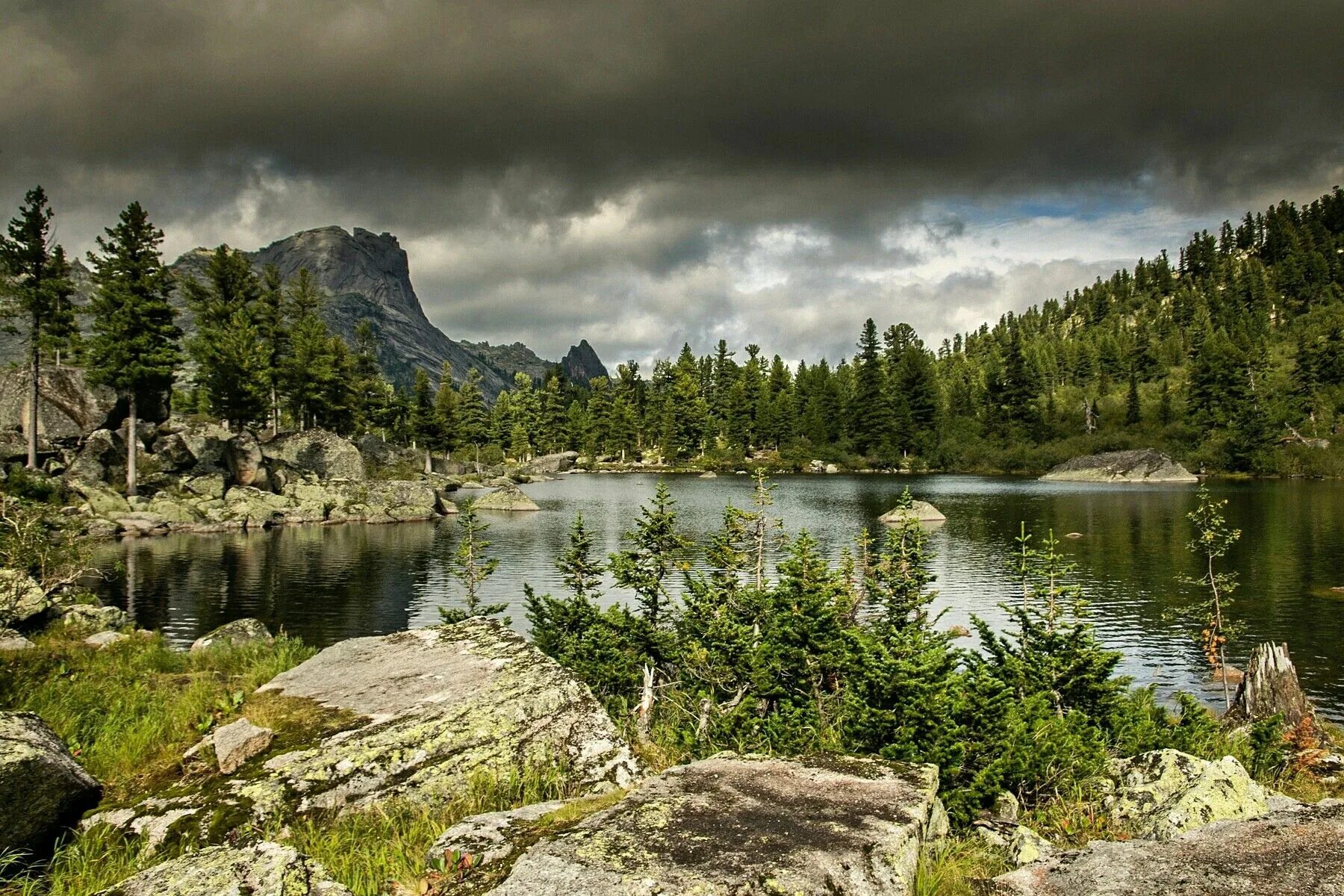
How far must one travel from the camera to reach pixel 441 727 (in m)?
7.21

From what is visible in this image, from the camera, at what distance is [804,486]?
9656 cm

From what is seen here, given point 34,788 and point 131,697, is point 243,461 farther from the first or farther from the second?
point 34,788

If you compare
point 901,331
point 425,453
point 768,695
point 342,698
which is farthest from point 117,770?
point 901,331

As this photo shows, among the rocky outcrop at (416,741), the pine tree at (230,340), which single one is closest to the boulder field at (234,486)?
the pine tree at (230,340)

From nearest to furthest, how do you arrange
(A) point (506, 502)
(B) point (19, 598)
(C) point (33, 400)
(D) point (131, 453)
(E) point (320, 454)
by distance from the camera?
(B) point (19, 598) → (C) point (33, 400) → (D) point (131, 453) → (A) point (506, 502) → (E) point (320, 454)

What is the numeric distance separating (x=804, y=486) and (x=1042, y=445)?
195 ft

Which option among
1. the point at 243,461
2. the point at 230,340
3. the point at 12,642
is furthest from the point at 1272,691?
the point at 230,340

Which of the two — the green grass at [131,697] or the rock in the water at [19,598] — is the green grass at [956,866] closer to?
the green grass at [131,697]

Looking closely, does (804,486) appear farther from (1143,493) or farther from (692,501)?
(1143,493)

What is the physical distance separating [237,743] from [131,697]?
413 cm

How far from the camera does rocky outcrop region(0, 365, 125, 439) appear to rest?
57.2 metres

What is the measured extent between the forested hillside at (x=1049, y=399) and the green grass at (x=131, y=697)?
353 ft

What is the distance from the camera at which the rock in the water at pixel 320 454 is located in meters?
75.7

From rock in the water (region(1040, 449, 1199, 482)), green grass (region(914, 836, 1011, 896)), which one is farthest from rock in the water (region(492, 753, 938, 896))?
rock in the water (region(1040, 449, 1199, 482))
